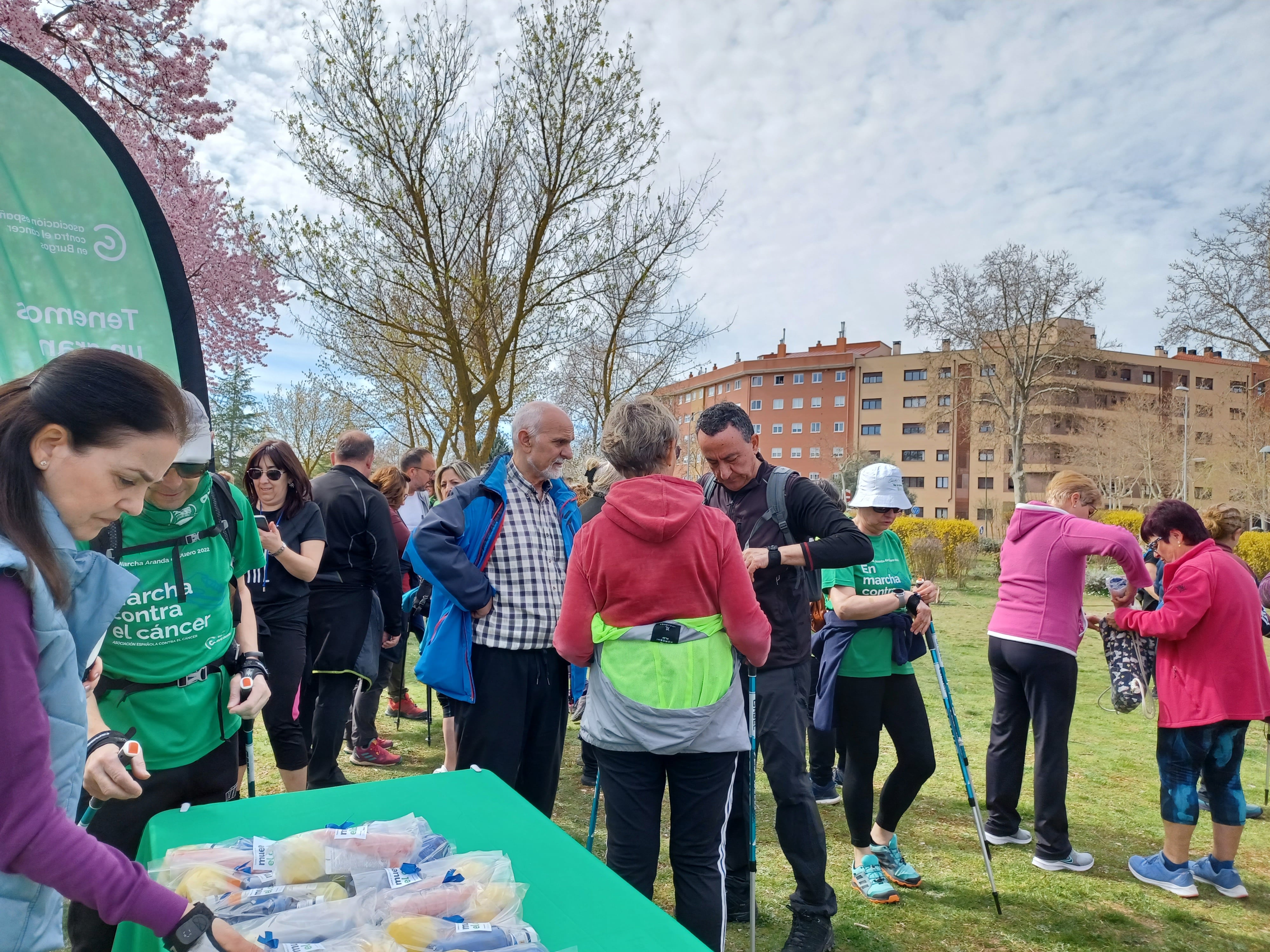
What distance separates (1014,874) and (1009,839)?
42cm

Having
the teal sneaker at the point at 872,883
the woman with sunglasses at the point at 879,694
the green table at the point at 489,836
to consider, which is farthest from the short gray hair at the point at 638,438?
the teal sneaker at the point at 872,883

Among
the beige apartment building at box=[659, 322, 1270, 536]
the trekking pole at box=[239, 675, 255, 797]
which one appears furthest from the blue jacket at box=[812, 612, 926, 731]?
the beige apartment building at box=[659, 322, 1270, 536]

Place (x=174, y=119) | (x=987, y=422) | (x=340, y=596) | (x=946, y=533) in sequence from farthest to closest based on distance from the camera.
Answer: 1. (x=987, y=422)
2. (x=946, y=533)
3. (x=174, y=119)
4. (x=340, y=596)

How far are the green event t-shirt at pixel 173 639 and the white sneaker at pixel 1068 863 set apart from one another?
411 centimetres

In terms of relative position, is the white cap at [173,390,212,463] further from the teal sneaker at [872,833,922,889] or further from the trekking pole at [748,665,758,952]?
the teal sneaker at [872,833,922,889]

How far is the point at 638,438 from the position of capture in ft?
8.57

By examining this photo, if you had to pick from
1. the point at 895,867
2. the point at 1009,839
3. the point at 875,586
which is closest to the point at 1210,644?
the point at 1009,839

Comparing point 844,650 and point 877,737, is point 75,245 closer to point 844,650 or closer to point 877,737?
point 844,650

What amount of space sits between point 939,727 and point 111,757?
22.2 ft

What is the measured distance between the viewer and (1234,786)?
396cm

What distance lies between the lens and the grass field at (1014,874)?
345 centimetres

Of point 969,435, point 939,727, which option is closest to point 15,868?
point 939,727

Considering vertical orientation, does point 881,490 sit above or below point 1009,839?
above

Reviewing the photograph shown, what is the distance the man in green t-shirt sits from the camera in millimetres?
2334
